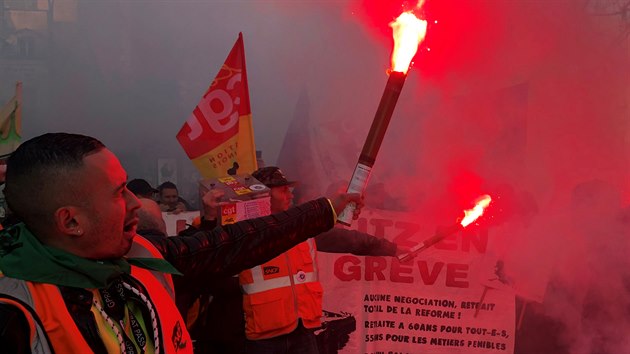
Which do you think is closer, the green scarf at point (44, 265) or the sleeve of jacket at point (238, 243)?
the green scarf at point (44, 265)

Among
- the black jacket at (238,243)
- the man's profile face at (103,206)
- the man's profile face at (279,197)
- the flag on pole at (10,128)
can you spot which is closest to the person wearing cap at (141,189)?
the flag on pole at (10,128)

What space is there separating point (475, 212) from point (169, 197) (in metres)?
2.66

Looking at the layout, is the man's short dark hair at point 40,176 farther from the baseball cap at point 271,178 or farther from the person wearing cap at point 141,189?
the person wearing cap at point 141,189

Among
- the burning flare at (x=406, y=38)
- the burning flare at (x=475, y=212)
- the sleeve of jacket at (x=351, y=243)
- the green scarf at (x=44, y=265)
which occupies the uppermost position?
the burning flare at (x=406, y=38)

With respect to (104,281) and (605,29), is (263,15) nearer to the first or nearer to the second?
(605,29)

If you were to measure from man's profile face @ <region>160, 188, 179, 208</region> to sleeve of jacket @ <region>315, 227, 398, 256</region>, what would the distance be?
1.56 meters

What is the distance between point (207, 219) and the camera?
3930 mm

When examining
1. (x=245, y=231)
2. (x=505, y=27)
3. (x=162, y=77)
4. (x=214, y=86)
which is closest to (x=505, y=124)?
(x=505, y=27)

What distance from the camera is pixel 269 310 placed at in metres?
3.91

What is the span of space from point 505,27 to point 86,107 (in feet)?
12.2

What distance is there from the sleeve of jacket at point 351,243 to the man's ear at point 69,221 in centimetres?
314

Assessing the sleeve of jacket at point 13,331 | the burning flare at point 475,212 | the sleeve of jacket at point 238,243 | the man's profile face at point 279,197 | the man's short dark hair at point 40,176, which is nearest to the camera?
the sleeve of jacket at point 13,331

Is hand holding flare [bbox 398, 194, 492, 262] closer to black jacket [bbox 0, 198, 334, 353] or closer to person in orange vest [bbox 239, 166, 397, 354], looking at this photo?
person in orange vest [bbox 239, 166, 397, 354]

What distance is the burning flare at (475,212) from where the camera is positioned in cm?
410
